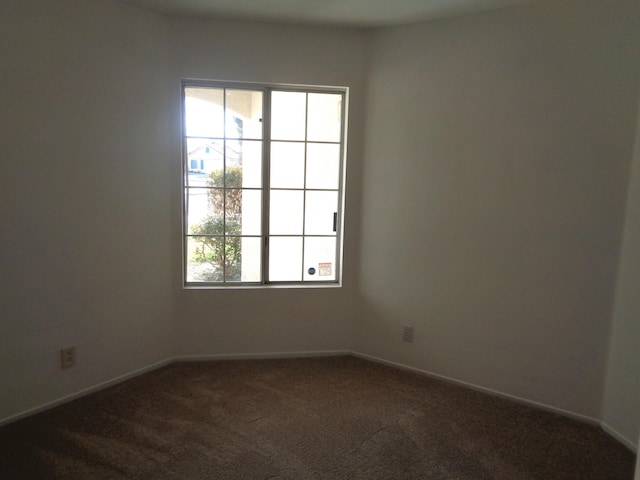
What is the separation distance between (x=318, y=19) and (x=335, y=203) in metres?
1.29

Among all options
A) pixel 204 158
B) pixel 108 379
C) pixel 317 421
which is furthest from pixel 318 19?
pixel 108 379

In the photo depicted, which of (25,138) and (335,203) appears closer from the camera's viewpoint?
(25,138)

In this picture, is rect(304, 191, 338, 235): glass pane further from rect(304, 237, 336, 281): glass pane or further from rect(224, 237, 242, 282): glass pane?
rect(224, 237, 242, 282): glass pane

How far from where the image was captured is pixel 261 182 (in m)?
3.17

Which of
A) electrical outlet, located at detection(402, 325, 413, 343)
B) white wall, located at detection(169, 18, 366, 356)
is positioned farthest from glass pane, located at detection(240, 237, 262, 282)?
electrical outlet, located at detection(402, 325, 413, 343)

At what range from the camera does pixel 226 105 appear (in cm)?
308

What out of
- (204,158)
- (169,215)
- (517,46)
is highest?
(517,46)

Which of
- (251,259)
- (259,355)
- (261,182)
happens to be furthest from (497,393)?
(261,182)

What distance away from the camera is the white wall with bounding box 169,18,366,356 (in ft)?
9.68

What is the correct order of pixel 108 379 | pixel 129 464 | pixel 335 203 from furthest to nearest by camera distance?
pixel 335 203
pixel 108 379
pixel 129 464

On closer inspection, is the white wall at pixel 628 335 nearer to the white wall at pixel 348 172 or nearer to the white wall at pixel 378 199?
the white wall at pixel 378 199

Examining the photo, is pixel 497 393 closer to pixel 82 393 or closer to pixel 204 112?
pixel 82 393

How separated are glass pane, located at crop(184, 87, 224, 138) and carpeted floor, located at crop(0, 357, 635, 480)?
5.72 ft

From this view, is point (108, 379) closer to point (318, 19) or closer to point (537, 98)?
point (318, 19)
